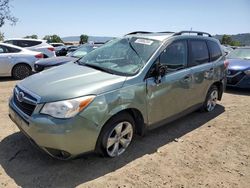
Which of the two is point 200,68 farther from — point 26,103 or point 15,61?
point 15,61

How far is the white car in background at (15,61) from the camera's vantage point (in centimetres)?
953

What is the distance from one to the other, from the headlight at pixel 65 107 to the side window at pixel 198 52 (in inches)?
98.5

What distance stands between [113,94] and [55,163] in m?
1.19

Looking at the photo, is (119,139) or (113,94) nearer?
(113,94)

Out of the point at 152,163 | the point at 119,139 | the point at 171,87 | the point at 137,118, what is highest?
the point at 171,87

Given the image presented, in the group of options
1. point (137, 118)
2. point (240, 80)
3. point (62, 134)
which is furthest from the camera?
point (240, 80)

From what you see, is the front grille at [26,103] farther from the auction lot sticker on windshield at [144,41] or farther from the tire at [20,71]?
the tire at [20,71]

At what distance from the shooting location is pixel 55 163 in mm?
3643

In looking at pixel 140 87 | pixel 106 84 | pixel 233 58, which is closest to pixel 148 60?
pixel 140 87

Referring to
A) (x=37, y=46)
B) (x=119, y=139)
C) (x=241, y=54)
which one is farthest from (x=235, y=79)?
(x=37, y=46)

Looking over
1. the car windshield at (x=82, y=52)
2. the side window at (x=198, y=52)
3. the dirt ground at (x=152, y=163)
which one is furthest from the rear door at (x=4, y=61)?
the side window at (x=198, y=52)

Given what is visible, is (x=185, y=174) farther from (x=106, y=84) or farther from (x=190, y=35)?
(x=190, y=35)

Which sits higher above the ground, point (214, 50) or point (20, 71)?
point (214, 50)

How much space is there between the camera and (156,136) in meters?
4.68
